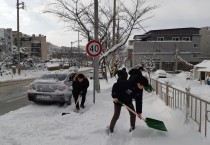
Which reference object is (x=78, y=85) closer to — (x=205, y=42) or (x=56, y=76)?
(x=56, y=76)

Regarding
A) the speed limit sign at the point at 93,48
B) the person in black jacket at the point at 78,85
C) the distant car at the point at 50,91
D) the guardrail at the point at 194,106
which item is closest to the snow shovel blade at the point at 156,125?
the guardrail at the point at 194,106

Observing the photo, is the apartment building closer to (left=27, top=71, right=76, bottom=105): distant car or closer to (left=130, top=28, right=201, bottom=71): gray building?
(left=130, top=28, right=201, bottom=71): gray building

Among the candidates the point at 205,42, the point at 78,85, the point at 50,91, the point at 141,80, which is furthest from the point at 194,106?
the point at 205,42

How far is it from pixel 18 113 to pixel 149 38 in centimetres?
6326

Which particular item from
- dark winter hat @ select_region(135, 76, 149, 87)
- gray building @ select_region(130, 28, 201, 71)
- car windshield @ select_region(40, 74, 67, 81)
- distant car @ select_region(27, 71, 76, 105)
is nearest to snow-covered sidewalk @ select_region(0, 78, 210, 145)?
dark winter hat @ select_region(135, 76, 149, 87)

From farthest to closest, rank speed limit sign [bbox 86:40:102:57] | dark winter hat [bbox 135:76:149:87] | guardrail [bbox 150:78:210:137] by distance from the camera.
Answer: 1. speed limit sign [bbox 86:40:102:57]
2. dark winter hat [bbox 135:76:149:87]
3. guardrail [bbox 150:78:210:137]

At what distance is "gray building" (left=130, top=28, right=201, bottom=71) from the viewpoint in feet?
217

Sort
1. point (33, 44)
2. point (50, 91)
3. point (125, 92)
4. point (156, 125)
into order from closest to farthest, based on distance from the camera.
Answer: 1. point (156, 125)
2. point (125, 92)
3. point (50, 91)
4. point (33, 44)

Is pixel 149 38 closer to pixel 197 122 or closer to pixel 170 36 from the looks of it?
pixel 170 36

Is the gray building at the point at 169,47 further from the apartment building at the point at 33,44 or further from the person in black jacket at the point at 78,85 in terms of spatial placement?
the person in black jacket at the point at 78,85

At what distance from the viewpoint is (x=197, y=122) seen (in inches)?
251

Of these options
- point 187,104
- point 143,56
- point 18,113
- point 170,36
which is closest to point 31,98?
point 18,113

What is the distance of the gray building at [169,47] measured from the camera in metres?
66.1

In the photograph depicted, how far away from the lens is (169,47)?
218 feet
